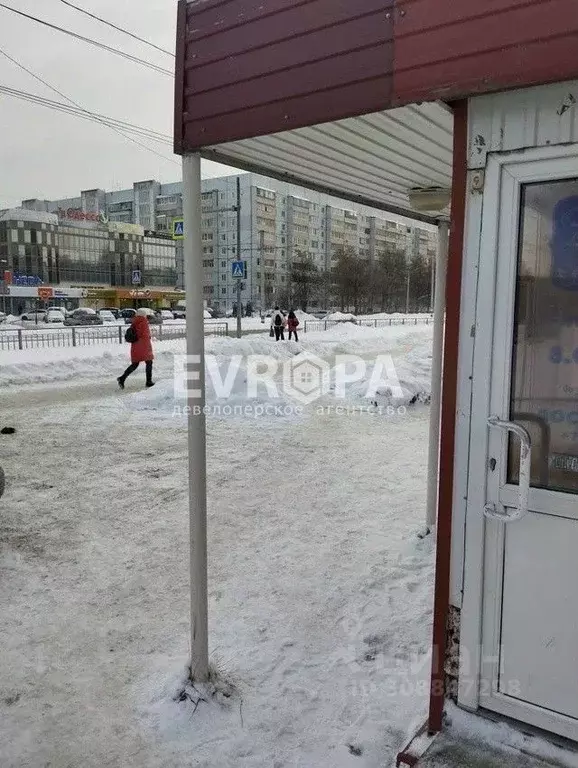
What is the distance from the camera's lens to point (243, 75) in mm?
2449

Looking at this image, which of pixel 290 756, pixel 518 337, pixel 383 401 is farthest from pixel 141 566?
pixel 383 401

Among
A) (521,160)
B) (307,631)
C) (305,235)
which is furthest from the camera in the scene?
(305,235)

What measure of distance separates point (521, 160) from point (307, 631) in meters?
2.77

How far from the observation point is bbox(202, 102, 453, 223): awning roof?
8.39ft

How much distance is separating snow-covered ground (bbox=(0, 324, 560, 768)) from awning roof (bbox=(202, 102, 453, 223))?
8.66 feet

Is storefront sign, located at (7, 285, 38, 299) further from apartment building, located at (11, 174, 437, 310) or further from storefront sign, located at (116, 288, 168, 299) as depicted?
apartment building, located at (11, 174, 437, 310)

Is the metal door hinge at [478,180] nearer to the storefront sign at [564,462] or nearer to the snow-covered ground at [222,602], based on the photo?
the storefront sign at [564,462]

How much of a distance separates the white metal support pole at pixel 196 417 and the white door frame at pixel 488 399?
1.27 meters

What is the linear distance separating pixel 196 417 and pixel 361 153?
1.62 metres

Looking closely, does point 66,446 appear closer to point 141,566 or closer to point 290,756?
point 141,566

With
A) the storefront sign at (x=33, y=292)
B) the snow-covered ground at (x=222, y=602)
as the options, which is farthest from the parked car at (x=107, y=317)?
the snow-covered ground at (x=222, y=602)

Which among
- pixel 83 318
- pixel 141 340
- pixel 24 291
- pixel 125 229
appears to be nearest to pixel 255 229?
pixel 125 229

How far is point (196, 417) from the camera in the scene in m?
2.87

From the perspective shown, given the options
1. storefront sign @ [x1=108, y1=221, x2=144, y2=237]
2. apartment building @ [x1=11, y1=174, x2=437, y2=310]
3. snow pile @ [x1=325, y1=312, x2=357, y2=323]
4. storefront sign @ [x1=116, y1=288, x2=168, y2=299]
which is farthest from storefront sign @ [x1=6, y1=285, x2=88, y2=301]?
snow pile @ [x1=325, y1=312, x2=357, y2=323]
